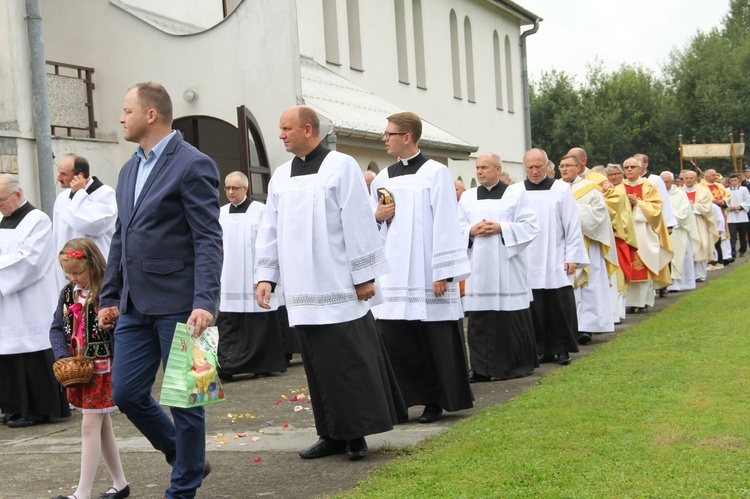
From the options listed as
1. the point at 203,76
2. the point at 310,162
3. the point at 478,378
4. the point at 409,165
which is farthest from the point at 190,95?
the point at 310,162

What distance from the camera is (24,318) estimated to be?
30.7 ft

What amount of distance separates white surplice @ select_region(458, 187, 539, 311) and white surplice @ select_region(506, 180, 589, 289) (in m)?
1.12

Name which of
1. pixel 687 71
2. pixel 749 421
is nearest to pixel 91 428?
pixel 749 421

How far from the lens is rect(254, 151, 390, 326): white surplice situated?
6.77 meters

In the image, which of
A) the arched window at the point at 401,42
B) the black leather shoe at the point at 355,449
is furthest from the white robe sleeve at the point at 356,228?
the arched window at the point at 401,42

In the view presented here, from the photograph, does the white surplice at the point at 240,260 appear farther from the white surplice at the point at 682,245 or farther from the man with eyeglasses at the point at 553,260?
the white surplice at the point at 682,245

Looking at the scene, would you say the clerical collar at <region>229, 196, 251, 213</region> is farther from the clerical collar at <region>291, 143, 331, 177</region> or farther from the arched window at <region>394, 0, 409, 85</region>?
the arched window at <region>394, 0, 409, 85</region>

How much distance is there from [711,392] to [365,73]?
1757 cm

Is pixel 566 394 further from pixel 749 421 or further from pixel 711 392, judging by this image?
pixel 749 421

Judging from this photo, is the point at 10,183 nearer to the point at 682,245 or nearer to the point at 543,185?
the point at 543,185

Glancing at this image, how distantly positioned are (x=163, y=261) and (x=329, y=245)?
1525 millimetres

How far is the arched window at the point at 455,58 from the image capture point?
31484 millimetres

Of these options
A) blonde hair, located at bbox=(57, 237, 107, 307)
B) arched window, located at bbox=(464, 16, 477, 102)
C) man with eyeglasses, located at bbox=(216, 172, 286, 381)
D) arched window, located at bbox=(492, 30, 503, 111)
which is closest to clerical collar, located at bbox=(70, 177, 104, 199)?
man with eyeglasses, located at bbox=(216, 172, 286, 381)

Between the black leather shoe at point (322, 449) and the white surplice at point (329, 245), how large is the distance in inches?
30.0
